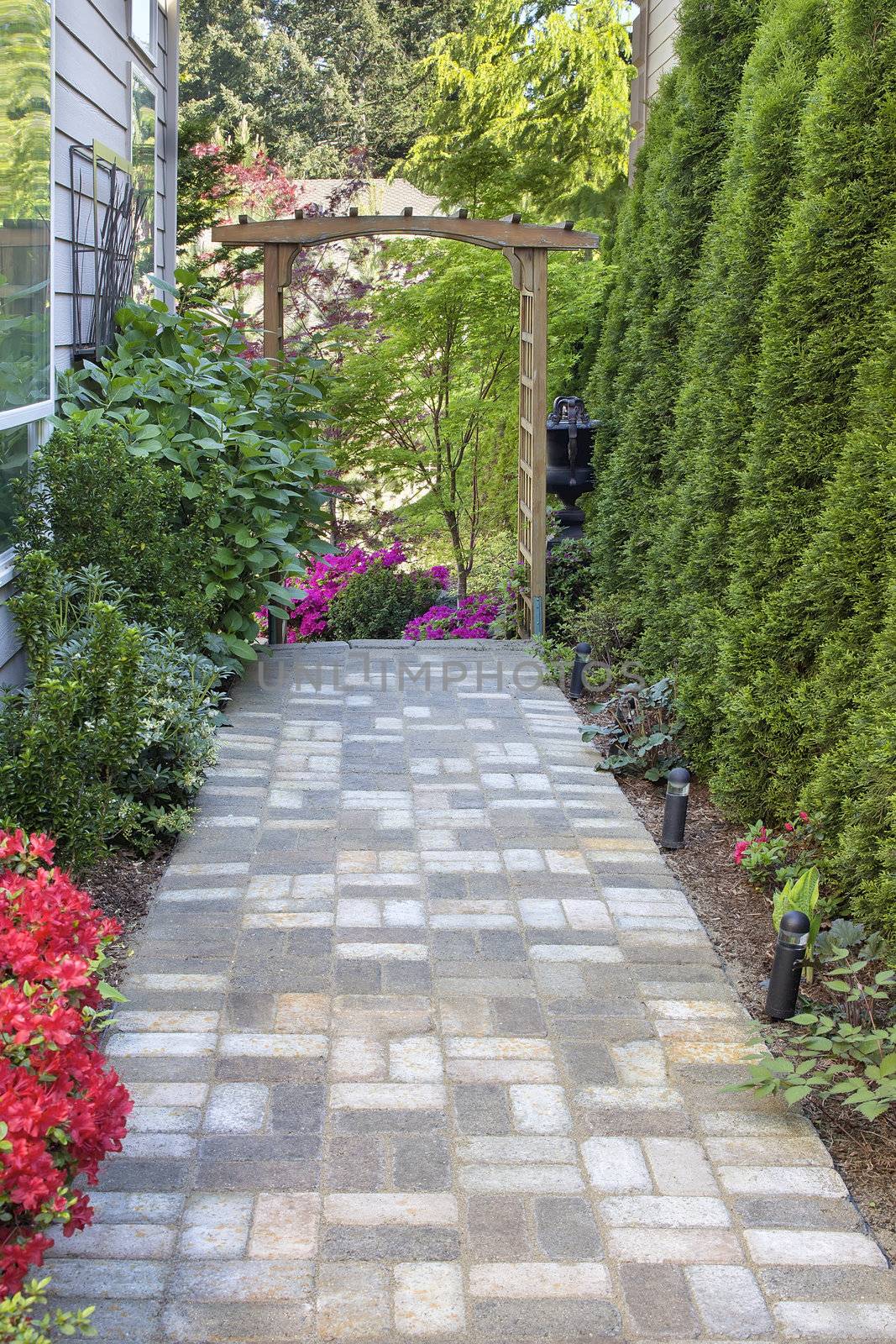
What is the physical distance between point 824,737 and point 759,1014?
3.11ft

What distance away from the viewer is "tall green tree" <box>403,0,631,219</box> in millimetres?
11766

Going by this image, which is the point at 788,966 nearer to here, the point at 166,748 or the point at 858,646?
the point at 858,646

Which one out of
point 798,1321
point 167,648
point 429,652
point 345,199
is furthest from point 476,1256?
point 345,199

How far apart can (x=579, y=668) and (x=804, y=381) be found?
7.85ft

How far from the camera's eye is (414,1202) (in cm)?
231

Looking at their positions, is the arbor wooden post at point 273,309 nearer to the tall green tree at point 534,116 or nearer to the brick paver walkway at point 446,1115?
the brick paver walkway at point 446,1115

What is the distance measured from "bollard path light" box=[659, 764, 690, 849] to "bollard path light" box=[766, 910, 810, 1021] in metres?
1.06

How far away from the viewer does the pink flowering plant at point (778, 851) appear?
12.1 feet

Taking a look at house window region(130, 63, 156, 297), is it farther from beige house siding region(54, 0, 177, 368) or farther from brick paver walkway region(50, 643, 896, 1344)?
brick paver walkway region(50, 643, 896, 1344)

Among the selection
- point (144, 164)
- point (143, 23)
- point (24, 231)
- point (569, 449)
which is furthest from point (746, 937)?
point (143, 23)

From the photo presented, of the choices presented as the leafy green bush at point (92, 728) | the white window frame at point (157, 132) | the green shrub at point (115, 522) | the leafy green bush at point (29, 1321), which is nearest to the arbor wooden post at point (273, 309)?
the white window frame at point (157, 132)

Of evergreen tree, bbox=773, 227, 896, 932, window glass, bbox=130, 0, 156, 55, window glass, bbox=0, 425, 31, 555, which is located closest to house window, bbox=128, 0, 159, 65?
window glass, bbox=130, 0, 156, 55

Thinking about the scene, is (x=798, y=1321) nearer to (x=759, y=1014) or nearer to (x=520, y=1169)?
(x=520, y=1169)

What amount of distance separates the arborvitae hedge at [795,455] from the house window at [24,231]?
2.58m
